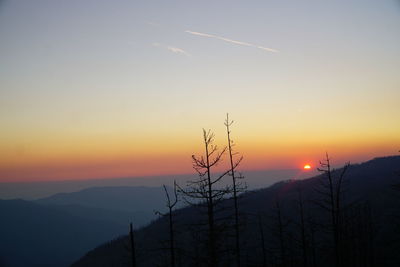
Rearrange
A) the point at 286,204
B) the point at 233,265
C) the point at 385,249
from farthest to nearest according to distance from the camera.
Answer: the point at 286,204
the point at 233,265
the point at 385,249

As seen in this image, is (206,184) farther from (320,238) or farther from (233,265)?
(320,238)

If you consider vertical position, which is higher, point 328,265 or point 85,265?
point 328,265

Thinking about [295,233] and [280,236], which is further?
[295,233]

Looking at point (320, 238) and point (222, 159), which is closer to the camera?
point (222, 159)

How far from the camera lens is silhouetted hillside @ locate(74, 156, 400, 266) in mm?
41094

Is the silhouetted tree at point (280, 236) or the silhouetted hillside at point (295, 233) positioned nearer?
the silhouetted tree at point (280, 236)

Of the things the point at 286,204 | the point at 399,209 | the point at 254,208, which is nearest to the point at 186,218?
the point at 254,208

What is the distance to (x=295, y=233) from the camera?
279ft

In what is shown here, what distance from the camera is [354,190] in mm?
124312

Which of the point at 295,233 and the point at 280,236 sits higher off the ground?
the point at 280,236

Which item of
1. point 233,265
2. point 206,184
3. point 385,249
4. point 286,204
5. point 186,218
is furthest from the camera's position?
point 186,218

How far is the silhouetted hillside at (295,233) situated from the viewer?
4109 centimetres

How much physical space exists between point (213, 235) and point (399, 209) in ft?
260

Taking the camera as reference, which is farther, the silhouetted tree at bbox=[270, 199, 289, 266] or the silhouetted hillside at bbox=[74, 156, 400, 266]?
the silhouetted hillside at bbox=[74, 156, 400, 266]
